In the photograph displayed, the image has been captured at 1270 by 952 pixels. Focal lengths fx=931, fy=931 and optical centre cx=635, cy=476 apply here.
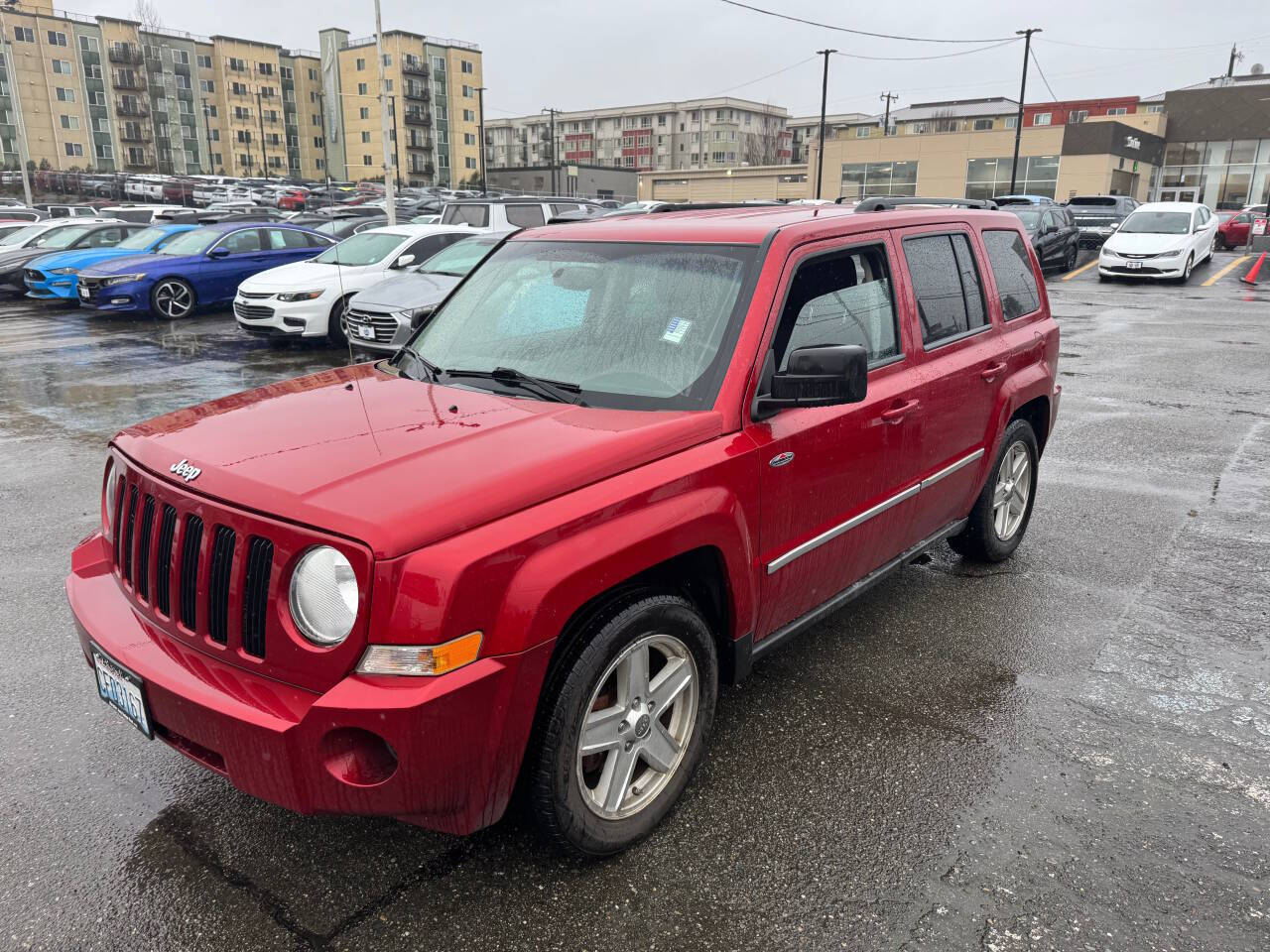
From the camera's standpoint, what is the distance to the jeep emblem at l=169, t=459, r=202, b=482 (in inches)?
99.8

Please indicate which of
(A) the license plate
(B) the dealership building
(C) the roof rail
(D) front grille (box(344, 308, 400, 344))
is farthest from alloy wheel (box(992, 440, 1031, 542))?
(B) the dealership building

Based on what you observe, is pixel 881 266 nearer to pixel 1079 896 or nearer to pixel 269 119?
pixel 1079 896

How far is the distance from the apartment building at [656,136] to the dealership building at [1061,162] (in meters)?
47.5

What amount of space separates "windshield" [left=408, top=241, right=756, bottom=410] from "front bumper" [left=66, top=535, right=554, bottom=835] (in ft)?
3.67

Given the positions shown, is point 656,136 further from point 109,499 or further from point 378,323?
point 109,499

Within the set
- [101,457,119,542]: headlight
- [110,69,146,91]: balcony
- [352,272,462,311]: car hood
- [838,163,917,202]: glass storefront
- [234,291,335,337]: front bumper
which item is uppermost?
[110,69,146,91]: balcony

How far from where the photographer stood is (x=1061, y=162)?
54.8 m

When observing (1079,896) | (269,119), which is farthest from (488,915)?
(269,119)

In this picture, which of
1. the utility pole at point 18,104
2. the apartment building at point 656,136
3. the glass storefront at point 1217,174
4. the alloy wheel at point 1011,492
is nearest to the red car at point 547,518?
Result: the alloy wheel at point 1011,492

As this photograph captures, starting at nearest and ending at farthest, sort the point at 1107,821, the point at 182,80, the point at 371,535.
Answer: the point at 371,535, the point at 1107,821, the point at 182,80

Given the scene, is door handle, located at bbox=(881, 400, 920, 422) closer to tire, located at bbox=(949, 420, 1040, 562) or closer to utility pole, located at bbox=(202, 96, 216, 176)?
tire, located at bbox=(949, 420, 1040, 562)

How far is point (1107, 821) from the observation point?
299 cm

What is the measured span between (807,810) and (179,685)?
A: 6.33ft

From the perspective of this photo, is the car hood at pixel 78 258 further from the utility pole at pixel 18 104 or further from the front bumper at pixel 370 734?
the utility pole at pixel 18 104
